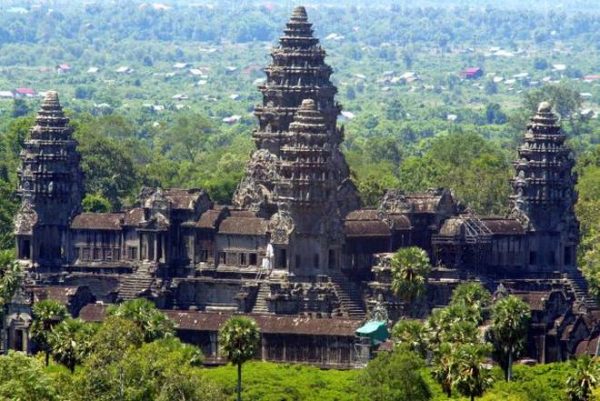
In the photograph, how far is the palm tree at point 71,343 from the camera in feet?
460

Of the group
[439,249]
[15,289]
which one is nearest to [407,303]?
[439,249]

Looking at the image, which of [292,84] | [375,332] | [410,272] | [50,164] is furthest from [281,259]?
[50,164]

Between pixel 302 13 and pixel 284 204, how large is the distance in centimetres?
1966

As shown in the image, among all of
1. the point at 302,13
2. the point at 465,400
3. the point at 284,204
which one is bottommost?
the point at 465,400

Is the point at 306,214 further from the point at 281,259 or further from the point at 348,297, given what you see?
the point at 348,297

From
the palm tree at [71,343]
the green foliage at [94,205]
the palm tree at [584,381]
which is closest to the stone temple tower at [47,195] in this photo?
the green foliage at [94,205]

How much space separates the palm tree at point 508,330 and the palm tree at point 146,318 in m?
14.8

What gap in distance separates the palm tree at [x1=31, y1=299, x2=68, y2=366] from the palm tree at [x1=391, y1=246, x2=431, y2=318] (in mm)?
17380

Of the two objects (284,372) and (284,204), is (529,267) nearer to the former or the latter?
(284,204)

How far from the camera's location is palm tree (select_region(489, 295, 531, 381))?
143875 millimetres

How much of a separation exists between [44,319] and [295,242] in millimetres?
19600

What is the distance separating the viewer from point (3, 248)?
189 metres

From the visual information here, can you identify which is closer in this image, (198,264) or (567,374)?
(567,374)

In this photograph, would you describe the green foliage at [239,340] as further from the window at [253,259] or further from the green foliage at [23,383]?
the window at [253,259]
